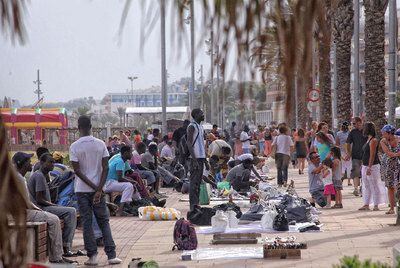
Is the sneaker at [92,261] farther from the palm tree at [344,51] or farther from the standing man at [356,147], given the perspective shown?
the palm tree at [344,51]

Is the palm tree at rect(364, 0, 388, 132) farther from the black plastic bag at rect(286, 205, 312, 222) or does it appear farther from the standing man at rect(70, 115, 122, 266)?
the standing man at rect(70, 115, 122, 266)

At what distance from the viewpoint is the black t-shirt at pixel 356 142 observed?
73.2 ft

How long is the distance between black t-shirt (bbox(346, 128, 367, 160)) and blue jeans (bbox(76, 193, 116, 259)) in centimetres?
1165

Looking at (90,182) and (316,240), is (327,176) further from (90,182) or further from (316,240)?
(90,182)

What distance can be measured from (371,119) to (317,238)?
42.1ft

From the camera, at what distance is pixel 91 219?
11.3 metres

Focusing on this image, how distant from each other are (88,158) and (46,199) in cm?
109

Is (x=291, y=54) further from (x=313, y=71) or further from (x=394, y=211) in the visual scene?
(x=394, y=211)

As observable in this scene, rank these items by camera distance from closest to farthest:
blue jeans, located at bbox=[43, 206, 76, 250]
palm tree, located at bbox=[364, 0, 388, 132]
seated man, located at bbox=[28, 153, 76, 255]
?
seated man, located at bbox=[28, 153, 76, 255], blue jeans, located at bbox=[43, 206, 76, 250], palm tree, located at bbox=[364, 0, 388, 132]

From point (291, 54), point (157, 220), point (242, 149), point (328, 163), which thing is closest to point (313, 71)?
point (291, 54)

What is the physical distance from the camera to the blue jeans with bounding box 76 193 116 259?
11250 mm

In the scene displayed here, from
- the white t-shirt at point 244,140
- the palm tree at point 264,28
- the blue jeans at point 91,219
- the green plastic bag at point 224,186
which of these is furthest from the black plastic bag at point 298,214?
the white t-shirt at point 244,140

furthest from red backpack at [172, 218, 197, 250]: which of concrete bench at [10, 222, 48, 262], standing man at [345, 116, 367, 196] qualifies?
standing man at [345, 116, 367, 196]

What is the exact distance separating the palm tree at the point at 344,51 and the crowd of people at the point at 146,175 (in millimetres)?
2045
